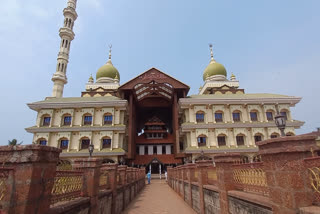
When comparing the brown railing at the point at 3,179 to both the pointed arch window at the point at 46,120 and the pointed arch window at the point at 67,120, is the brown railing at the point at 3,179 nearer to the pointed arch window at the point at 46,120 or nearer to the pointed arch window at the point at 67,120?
the pointed arch window at the point at 67,120

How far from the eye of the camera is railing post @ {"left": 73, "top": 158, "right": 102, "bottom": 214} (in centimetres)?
512

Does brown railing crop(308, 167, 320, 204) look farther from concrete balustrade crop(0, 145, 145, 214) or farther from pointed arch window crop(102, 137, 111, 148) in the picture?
pointed arch window crop(102, 137, 111, 148)

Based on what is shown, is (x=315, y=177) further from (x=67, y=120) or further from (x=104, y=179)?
(x=67, y=120)

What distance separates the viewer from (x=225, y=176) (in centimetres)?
506

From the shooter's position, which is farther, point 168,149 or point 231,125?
point 168,149

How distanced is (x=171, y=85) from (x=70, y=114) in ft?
50.7

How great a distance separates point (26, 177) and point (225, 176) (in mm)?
4705

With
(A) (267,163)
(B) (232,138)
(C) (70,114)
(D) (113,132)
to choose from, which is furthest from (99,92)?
(A) (267,163)

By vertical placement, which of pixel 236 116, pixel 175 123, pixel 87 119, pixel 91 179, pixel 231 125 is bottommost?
pixel 91 179

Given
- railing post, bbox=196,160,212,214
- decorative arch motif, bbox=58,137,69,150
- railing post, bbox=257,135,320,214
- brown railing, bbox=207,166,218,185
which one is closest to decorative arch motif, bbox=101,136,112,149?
decorative arch motif, bbox=58,137,69,150

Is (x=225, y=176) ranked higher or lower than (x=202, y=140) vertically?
lower

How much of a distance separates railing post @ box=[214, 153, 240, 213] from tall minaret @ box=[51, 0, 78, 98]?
34663 millimetres

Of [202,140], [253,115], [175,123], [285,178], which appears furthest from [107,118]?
[285,178]

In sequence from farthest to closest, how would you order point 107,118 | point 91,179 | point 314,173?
point 107,118 < point 91,179 < point 314,173
